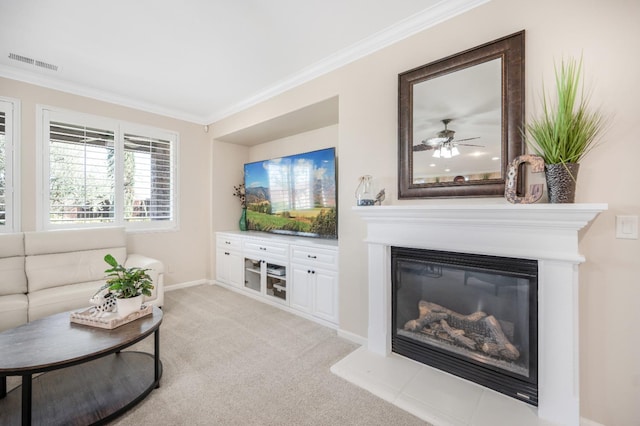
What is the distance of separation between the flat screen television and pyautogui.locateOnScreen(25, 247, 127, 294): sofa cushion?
1935 millimetres

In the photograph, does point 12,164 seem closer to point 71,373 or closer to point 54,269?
point 54,269

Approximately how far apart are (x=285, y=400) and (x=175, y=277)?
3.12 m

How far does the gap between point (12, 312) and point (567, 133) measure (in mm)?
4262

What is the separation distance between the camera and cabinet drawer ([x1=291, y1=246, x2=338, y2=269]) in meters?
2.83

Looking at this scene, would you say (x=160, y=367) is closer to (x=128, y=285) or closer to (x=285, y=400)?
(x=128, y=285)

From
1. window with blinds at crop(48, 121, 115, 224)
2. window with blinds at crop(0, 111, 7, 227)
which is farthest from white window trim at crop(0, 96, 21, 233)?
window with blinds at crop(48, 121, 115, 224)

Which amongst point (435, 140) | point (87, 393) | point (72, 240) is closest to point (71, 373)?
point (87, 393)

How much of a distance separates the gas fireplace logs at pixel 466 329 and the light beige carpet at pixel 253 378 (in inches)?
25.7

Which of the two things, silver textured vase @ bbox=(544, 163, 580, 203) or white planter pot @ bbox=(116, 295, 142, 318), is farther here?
white planter pot @ bbox=(116, 295, 142, 318)

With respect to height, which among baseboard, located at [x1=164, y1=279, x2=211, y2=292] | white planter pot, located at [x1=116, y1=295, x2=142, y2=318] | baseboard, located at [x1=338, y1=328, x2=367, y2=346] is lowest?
baseboard, located at [x1=338, y1=328, x2=367, y2=346]

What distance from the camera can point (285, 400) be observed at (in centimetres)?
178

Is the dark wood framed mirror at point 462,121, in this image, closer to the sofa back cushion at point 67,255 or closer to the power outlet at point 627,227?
the power outlet at point 627,227

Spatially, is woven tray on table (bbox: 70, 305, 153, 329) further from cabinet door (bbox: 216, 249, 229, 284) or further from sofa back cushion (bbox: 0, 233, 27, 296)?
cabinet door (bbox: 216, 249, 229, 284)

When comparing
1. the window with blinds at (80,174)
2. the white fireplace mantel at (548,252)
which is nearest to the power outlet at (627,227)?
the white fireplace mantel at (548,252)
